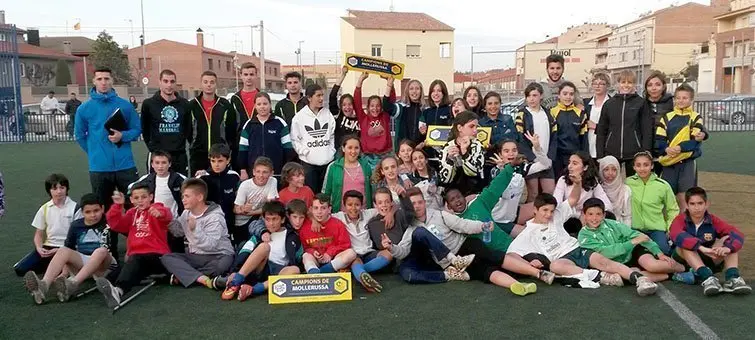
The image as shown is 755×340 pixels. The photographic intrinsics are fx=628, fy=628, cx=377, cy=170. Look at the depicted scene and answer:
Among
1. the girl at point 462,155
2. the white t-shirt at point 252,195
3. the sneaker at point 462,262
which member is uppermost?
the girl at point 462,155

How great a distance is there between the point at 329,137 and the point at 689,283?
3723mm

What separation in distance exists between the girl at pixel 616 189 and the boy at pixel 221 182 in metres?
3.58

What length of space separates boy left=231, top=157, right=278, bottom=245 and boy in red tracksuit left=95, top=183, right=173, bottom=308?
72cm

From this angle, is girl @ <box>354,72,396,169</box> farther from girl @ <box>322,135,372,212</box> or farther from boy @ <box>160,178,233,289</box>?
boy @ <box>160,178,233,289</box>

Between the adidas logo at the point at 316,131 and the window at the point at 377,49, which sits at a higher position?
the window at the point at 377,49

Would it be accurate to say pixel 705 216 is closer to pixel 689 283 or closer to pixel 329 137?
pixel 689 283

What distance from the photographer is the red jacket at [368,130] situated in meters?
7.27

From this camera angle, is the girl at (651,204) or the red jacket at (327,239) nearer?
the red jacket at (327,239)

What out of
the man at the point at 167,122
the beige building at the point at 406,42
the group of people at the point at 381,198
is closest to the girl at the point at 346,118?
the group of people at the point at 381,198

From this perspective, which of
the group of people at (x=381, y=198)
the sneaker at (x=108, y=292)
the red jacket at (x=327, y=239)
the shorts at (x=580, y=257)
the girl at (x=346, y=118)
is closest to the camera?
the sneaker at (x=108, y=292)

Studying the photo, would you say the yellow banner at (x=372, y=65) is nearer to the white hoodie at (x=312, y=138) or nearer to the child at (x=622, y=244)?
the white hoodie at (x=312, y=138)

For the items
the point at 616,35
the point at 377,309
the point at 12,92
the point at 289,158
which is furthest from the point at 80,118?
the point at 616,35

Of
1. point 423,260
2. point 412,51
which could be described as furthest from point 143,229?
point 412,51

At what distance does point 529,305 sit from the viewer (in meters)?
4.63
